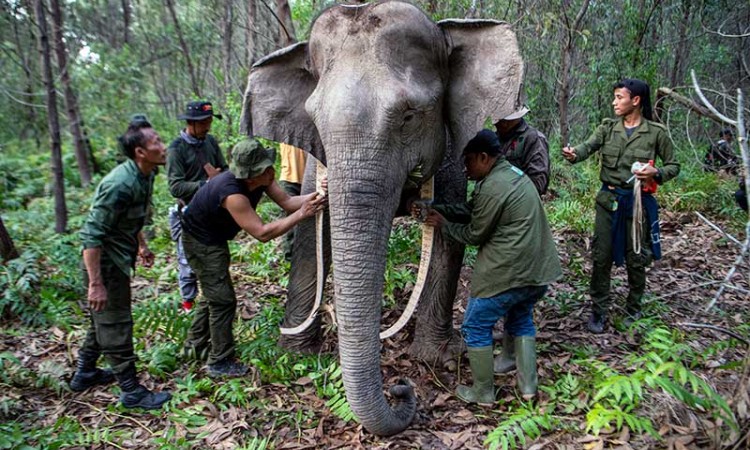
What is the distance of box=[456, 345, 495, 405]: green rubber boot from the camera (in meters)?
3.54

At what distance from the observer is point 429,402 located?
373cm

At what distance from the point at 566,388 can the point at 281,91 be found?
2980 millimetres

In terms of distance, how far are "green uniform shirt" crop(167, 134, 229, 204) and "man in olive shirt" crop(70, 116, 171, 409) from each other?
1197 mm

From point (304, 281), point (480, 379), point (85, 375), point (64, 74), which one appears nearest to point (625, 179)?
point (480, 379)

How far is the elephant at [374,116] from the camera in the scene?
298 centimetres

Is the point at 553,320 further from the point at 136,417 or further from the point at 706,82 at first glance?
the point at 706,82

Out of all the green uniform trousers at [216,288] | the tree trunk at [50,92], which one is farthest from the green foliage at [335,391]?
the tree trunk at [50,92]

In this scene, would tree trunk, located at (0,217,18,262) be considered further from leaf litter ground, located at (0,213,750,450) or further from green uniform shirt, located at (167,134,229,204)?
green uniform shirt, located at (167,134,229,204)

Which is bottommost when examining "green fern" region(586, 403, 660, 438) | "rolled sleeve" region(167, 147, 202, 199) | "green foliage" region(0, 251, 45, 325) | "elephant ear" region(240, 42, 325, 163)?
"green fern" region(586, 403, 660, 438)

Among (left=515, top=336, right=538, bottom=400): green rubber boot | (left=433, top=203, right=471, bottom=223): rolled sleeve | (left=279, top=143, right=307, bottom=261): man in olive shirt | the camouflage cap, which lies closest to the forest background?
(left=515, top=336, right=538, bottom=400): green rubber boot

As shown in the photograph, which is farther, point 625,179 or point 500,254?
point 625,179

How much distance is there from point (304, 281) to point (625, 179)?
285 centimetres

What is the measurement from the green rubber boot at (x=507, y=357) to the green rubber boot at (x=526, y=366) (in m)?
0.42

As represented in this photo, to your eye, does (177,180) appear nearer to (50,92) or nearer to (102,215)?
(102,215)
